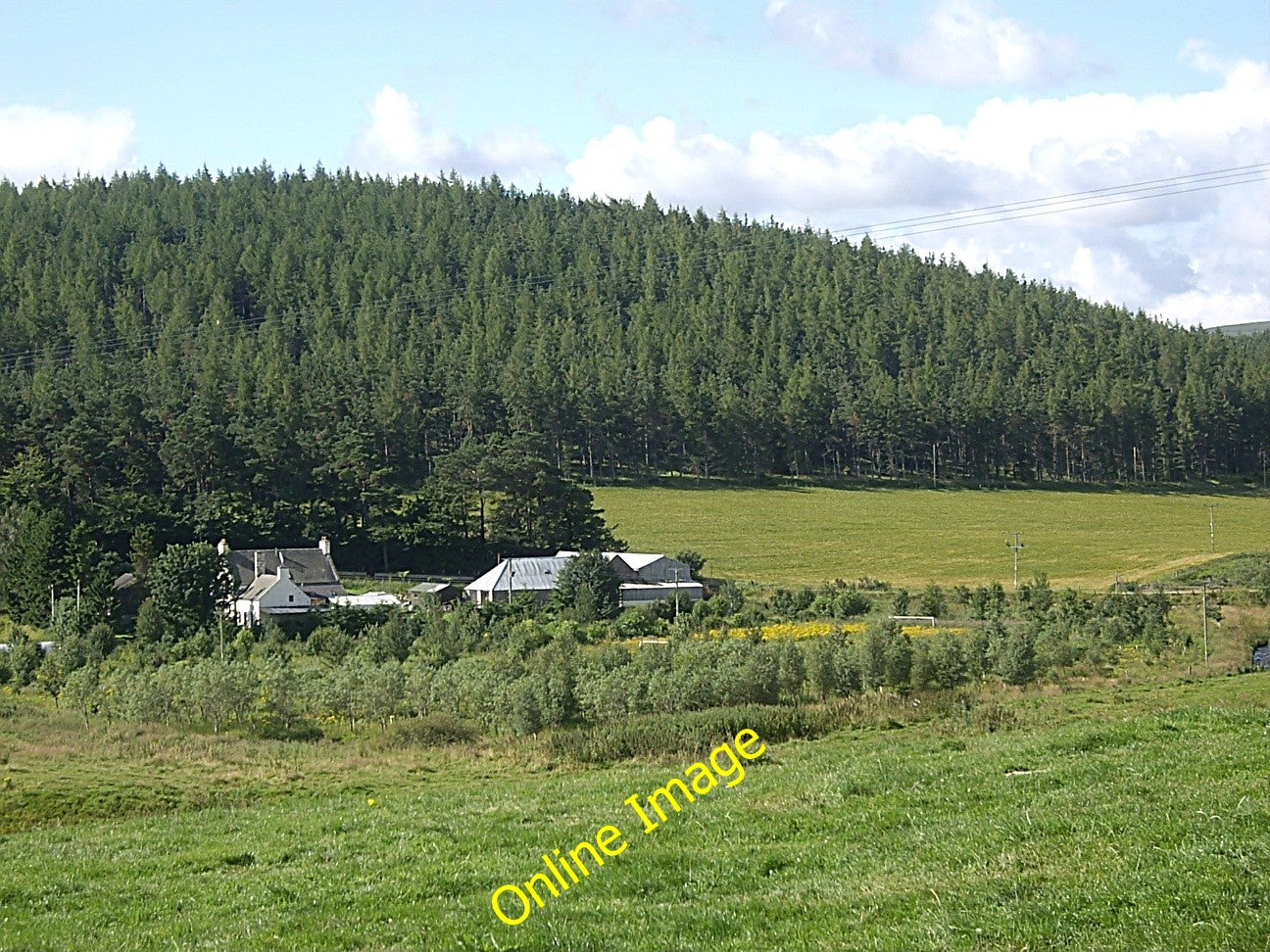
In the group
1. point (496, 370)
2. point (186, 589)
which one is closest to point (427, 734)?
point (186, 589)

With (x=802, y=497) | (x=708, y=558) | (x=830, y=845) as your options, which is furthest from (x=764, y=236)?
(x=830, y=845)

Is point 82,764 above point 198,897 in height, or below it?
below

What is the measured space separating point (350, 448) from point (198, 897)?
66792 mm

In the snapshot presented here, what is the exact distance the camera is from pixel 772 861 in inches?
392

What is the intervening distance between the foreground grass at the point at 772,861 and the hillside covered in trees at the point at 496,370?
180 feet

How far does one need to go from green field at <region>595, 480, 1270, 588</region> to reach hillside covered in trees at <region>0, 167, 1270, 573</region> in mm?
8379

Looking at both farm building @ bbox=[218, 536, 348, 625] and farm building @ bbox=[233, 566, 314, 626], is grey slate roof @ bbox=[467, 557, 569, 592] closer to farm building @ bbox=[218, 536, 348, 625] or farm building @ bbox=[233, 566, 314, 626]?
farm building @ bbox=[218, 536, 348, 625]

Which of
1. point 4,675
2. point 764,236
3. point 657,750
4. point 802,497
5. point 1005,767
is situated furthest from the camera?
point 764,236

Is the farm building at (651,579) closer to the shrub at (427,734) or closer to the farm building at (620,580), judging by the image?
the farm building at (620,580)

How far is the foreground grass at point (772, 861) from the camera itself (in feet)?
25.5

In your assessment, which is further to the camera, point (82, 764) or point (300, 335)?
point (300, 335)

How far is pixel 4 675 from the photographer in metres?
43.2

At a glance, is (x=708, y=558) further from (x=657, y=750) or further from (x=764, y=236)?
(x=764, y=236)

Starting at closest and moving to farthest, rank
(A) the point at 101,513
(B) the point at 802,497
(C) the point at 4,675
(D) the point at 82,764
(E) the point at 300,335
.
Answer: (D) the point at 82,764 < (C) the point at 4,675 < (A) the point at 101,513 < (B) the point at 802,497 < (E) the point at 300,335
